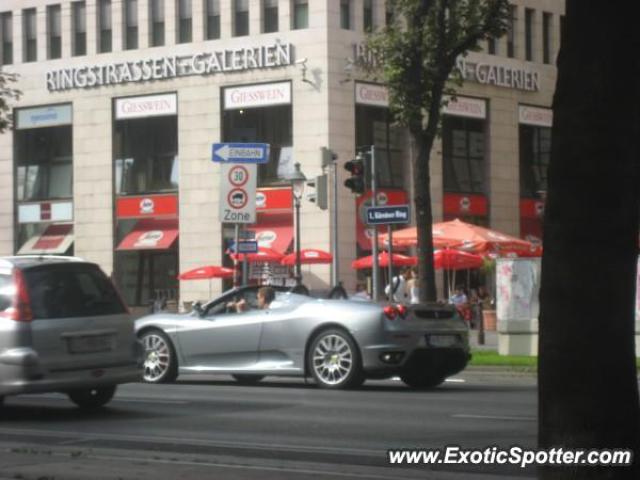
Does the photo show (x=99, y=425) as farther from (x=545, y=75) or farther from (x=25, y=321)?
(x=545, y=75)

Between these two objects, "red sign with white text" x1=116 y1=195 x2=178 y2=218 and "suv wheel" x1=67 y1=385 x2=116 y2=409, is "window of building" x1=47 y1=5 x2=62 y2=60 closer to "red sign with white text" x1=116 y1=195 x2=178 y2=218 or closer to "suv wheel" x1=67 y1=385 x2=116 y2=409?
"red sign with white text" x1=116 y1=195 x2=178 y2=218

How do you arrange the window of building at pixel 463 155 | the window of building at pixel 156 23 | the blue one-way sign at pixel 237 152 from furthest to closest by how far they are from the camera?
the window of building at pixel 463 155 < the window of building at pixel 156 23 < the blue one-way sign at pixel 237 152

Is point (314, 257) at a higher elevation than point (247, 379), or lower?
higher

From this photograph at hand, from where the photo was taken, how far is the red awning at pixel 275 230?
50.1m

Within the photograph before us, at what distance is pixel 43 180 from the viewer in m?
56.8

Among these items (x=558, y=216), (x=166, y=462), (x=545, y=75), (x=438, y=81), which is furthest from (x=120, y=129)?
(x=558, y=216)

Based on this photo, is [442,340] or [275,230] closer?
[442,340]

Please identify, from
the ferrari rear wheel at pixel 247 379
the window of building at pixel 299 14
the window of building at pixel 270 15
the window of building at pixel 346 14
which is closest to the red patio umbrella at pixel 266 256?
the window of building at pixel 299 14

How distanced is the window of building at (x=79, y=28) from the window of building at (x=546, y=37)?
1874cm

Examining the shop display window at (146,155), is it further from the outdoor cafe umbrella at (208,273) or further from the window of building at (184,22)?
the outdoor cafe umbrella at (208,273)

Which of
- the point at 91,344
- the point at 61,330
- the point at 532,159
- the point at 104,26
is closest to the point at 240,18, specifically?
the point at 104,26

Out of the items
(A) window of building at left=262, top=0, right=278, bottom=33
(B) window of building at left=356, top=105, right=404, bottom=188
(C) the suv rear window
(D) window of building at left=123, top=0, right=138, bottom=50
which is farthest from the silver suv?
(D) window of building at left=123, top=0, right=138, bottom=50

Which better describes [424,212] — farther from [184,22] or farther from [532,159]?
[532,159]

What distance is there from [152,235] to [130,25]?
8.29 m
